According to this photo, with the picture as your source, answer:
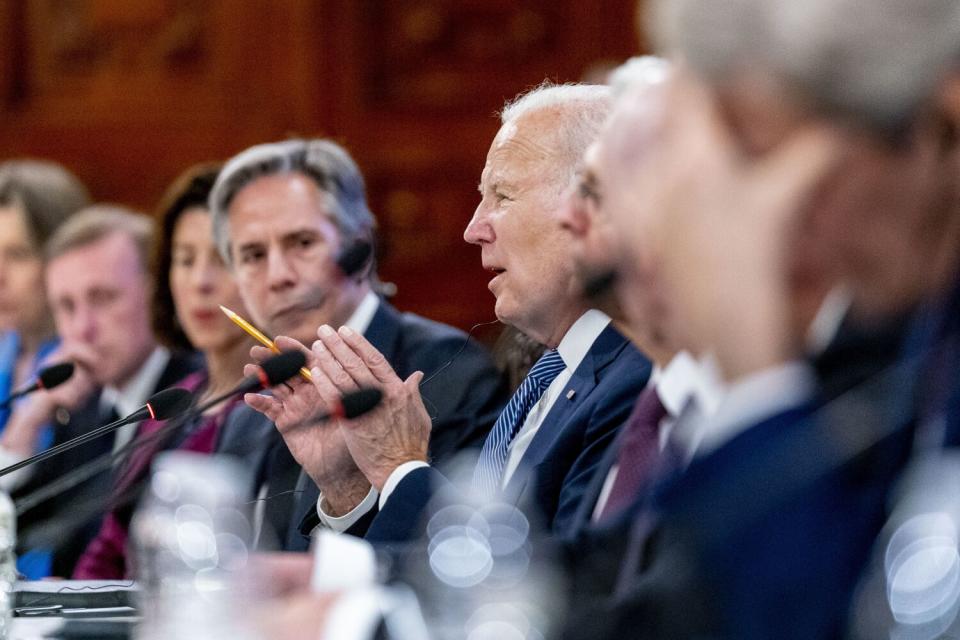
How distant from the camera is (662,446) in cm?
151

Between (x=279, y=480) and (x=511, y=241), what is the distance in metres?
0.57

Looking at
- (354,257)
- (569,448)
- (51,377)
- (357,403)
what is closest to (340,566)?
(357,403)

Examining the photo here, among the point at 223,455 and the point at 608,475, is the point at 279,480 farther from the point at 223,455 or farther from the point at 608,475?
the point at 608,475

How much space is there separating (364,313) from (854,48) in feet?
6.37

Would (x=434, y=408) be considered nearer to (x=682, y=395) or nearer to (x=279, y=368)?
(x=279, y=368)

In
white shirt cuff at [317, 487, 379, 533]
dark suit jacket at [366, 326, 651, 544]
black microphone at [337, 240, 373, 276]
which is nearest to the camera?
dark suit jacket at [366, 326, 651, 544]

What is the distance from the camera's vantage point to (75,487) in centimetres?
282

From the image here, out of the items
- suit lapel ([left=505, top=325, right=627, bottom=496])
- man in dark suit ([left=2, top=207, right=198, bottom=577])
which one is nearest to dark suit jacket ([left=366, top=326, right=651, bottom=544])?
suit lapel ([left=505, top=325, right=627, bottom=496])

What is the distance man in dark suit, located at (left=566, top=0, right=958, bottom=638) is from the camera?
0.95 metres

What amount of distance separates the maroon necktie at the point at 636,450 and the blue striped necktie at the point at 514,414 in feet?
2.04

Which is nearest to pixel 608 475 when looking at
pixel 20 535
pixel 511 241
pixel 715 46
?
pixel 511 241

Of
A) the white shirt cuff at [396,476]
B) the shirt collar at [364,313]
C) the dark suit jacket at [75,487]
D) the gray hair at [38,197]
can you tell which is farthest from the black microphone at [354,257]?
the gray hair at [38,197]

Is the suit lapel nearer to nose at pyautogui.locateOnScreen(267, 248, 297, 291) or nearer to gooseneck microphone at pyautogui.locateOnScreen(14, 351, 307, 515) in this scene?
gooseneck microphone at pyautogui.locateOnScreen(14, 351, 307, 515)

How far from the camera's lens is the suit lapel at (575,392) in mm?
2178
